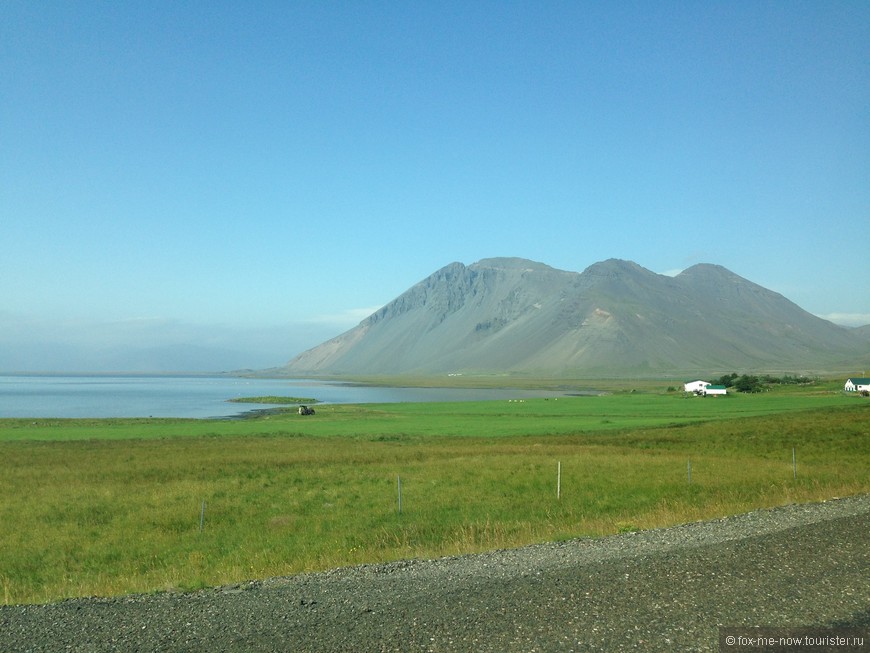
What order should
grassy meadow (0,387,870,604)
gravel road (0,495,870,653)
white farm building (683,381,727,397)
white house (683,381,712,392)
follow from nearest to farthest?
1. gravel road (0,495,870,653)
2. grassy meadow (0,387,870,604)
3. white farm building (683,381,727,397)
4. white house (683,381,712,392)

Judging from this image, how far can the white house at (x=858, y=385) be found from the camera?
108 meters

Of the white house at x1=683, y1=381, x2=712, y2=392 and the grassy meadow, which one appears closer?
the grassy meadow

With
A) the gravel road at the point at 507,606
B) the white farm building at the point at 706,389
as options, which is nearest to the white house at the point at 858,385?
the white farm building at the point at 706,389

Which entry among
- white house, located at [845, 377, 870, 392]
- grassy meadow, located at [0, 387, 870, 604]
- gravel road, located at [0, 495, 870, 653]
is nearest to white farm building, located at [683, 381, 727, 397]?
white house, located at [845, 377, 870, 392]

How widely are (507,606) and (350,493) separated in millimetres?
18785

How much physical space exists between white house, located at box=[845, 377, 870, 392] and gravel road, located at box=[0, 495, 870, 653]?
372ft

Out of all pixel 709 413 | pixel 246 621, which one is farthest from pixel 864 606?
pixel 709 413

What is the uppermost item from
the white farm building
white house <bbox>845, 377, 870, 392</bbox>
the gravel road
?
the gravel road

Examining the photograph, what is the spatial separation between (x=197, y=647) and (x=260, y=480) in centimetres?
2401

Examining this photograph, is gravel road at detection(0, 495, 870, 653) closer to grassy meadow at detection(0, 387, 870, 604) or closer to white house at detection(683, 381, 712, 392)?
grassy meadow at detection(0, 387, 870, 604)

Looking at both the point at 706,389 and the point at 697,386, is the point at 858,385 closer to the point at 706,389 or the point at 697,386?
the point at 706,389

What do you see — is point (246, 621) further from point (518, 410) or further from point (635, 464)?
point (518, 410)

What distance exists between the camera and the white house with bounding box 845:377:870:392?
108 m

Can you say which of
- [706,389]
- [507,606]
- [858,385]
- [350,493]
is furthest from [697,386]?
[507,606]
